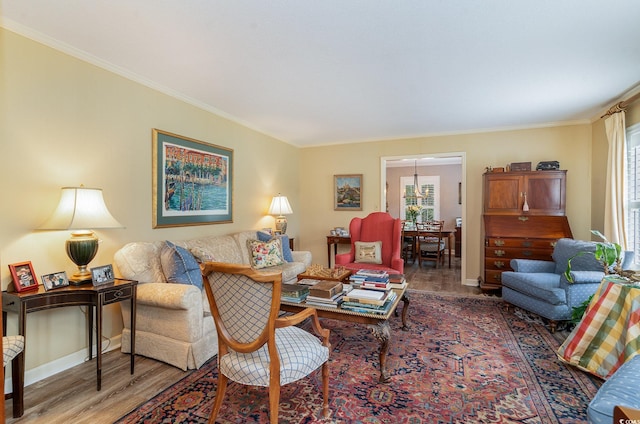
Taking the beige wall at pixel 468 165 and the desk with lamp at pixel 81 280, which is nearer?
the desk with lamp at pixel 81 280

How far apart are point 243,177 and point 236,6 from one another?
276 cm

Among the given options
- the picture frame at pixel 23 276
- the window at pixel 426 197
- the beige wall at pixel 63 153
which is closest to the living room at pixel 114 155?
the beige wall at pixel 63 153

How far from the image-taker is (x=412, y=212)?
794 centimetres

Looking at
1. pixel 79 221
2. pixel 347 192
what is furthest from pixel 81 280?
pixel 347 192

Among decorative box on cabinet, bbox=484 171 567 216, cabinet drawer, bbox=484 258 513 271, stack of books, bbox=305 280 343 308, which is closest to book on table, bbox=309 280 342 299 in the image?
stack of books, bbox=305 280 343 308

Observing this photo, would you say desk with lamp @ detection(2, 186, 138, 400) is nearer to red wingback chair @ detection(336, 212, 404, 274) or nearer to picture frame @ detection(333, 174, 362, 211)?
red wingback chair @ detection(336, 212, 404, 274)

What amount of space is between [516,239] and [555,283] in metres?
1.05

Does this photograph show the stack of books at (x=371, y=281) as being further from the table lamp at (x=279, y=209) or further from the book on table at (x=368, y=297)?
the table lamp at (x=279, y=209)

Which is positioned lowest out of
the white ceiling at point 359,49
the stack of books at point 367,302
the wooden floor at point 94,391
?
the wooden floor at point 94,391

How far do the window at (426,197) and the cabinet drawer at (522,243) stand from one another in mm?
4158

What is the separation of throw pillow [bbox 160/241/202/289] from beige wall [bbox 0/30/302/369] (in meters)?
0.51

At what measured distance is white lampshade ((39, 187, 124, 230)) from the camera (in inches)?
87.8

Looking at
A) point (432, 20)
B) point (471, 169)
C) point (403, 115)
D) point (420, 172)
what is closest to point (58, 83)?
point (432, 20)

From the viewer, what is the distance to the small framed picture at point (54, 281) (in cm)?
209
